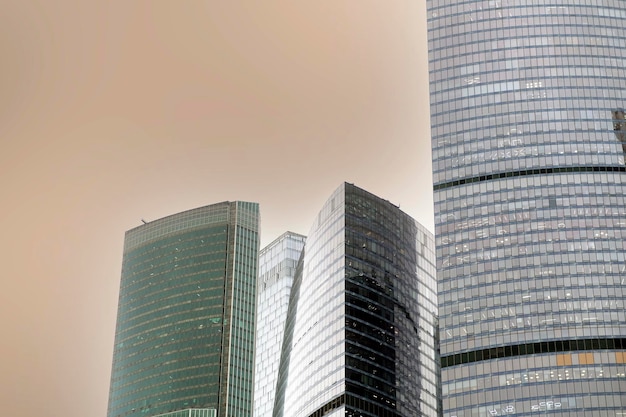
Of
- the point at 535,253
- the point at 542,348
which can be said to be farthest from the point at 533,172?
the point at 542,348

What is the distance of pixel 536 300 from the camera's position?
595 feet

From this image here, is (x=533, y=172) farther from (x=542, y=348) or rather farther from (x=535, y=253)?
(x=542, y=348)

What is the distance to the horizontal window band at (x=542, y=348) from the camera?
17600 cm

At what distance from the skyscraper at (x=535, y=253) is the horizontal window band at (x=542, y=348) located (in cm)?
19

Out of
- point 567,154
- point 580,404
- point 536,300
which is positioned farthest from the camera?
point 567,154

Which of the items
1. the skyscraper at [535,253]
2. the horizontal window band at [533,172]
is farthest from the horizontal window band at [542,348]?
the horizontal window band at [533,172]

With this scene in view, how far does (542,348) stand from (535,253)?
16.3 metres

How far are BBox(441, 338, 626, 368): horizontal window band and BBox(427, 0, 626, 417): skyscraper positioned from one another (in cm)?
19

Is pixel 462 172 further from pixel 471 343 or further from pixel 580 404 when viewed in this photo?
pixel 580 404

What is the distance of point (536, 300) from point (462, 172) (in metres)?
26.6

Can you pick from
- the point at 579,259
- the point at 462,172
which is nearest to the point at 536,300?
the point at 579,259

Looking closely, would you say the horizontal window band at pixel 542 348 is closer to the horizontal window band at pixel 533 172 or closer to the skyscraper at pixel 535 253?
the skyscraper at pixel 535 253

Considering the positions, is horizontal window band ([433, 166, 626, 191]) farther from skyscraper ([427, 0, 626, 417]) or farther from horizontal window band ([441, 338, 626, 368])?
horizontal window band ([441, 338, 626, 368])

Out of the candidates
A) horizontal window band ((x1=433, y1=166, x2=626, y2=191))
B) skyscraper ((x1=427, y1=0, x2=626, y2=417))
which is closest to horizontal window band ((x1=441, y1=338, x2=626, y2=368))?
skyscraper ((x1=427, y1=0, x2=626, y2=417))
